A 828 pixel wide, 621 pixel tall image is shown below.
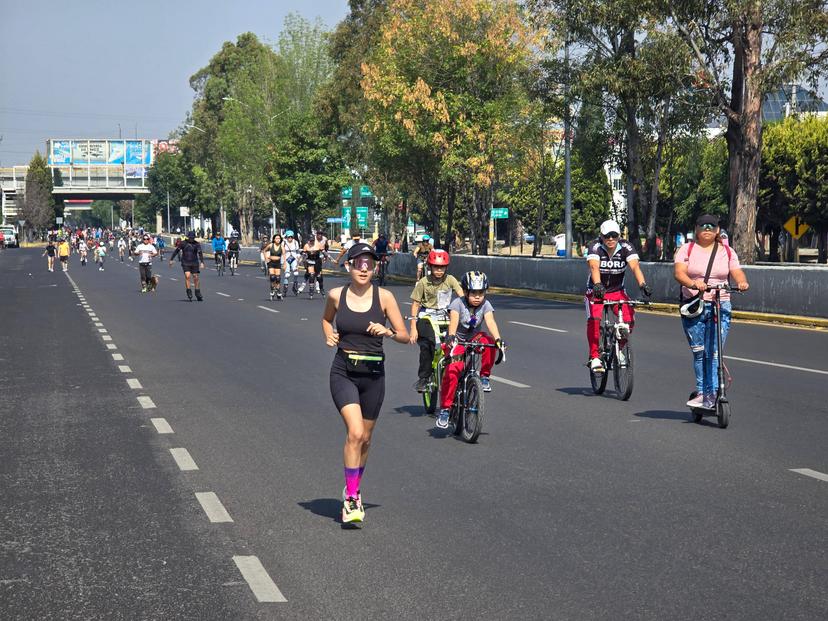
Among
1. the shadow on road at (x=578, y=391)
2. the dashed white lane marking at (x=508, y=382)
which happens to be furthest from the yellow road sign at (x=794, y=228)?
the shadow on road at (x=578, y=391)

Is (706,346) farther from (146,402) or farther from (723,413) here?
(146,402)

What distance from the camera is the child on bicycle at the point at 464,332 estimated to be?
407 inches

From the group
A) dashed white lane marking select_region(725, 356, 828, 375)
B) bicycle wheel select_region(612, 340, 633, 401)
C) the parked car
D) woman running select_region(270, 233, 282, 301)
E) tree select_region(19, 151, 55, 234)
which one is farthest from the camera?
tree select_region(19, 151, 55, 234)

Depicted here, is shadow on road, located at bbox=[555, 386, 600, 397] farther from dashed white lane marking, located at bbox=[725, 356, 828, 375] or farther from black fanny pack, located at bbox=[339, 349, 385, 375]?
black fanny pack, located at bbox=[339, 349, 385, 375]

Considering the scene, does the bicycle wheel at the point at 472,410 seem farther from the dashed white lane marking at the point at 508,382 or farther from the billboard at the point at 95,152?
the billboard at the point at 95,152

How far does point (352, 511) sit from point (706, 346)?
16.1 feet

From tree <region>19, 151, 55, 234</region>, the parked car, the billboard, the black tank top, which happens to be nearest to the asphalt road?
the black tank top

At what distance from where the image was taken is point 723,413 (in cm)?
1058

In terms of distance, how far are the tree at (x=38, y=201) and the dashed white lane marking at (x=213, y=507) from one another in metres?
155

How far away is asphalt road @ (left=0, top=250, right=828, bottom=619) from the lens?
5.64m

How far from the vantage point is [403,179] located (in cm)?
4997

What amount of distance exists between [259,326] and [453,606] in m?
18.1

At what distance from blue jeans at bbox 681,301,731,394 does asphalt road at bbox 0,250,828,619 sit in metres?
0.41

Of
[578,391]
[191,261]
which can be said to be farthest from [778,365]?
[191,261]
